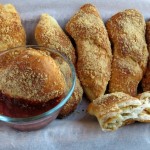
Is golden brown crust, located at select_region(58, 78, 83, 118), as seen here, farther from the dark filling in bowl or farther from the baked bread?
the dark filling in bowl

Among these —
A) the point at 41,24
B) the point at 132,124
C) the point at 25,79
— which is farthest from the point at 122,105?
the point at 41,24

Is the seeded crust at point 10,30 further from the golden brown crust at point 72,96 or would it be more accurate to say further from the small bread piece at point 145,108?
the small bread piece at point 145,108

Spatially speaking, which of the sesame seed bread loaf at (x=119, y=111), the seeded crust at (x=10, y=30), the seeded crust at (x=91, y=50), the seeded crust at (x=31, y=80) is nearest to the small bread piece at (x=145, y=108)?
the sesame seed bread loaf at (x=119, y=111)

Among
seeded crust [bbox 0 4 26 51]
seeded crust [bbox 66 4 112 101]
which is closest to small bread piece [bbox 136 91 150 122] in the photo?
seeded crust [bbox 66 4 112 101]

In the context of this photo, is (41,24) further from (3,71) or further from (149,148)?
(149,148)

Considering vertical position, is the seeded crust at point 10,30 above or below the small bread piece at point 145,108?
above

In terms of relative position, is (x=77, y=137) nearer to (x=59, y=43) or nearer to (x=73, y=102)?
(x=73, y=102)
